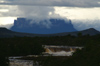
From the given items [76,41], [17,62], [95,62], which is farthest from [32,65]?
[76,41]

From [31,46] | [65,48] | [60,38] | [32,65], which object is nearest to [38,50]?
[31,46]

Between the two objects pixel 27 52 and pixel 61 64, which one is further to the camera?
pixel 27 52

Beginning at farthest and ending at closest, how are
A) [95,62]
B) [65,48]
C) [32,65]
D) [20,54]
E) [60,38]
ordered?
1. [60,38]
2. [65,48]
3. [20,54]
4. [32,65]
5. [95,62]

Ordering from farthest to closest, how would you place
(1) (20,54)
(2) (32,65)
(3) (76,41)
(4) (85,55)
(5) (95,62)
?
(3) (76,41) < (1) (20,54) < (2) (32,65) < (4) (85,55) < (5) (95,62)

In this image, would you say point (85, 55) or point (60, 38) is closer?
point (85, 55)

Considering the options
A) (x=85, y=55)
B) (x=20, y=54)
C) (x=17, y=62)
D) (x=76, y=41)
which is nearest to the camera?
(x=85, y=55)

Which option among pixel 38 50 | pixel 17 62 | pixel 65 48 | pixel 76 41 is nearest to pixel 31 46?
pixel 38 50

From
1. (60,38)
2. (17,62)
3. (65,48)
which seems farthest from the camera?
(60,38)

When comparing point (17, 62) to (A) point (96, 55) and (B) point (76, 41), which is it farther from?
(B) point (76, 41)

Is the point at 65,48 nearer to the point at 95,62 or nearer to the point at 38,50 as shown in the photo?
the point at 38,50
